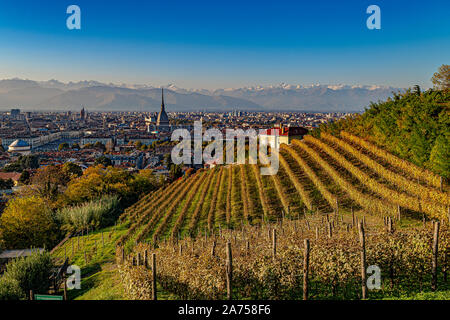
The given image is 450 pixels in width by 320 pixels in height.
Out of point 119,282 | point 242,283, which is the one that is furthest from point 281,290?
point 119,282

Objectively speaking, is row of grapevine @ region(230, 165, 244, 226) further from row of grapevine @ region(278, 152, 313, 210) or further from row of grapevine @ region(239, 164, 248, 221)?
row of grapevine @ region(278, 152, 313, 210)

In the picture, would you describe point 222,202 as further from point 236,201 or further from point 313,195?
point 313,195

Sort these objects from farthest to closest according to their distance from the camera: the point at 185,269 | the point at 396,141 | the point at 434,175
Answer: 1. the point at 396,141
2. the point at 434,175
3. the point at 185,269

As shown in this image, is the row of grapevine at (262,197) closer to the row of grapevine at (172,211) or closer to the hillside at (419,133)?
the row of grapevine at (172,211)
